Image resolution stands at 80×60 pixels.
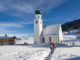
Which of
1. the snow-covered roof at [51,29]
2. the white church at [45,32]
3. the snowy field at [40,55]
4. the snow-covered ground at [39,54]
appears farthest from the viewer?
the snow-covered roof at [51,29]

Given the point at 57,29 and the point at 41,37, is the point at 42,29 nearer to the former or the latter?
the point at 41,37

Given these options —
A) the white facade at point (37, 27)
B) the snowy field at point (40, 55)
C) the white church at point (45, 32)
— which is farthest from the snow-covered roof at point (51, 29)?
the snowy field at point (40, 55)

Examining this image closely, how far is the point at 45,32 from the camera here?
35469 millimetres

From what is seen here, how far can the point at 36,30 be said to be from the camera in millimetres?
36344

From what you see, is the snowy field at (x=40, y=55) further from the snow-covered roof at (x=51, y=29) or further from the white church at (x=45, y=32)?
the snow-covered roof at (x=51, y=29)

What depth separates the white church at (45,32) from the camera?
110 ft

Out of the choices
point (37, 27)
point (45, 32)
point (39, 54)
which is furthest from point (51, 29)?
point (39, 54)

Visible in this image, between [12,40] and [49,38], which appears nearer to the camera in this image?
[49,38]

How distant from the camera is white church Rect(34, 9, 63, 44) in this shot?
110 ft

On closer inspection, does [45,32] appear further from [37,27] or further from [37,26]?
[37,26]

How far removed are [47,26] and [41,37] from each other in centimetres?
442

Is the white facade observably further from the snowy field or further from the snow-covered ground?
the snowy field

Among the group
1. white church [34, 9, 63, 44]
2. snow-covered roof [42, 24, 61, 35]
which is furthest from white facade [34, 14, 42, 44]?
snow-covered roof [42, 24, 61, 35]

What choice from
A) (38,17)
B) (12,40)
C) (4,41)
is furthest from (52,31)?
(4,41)
